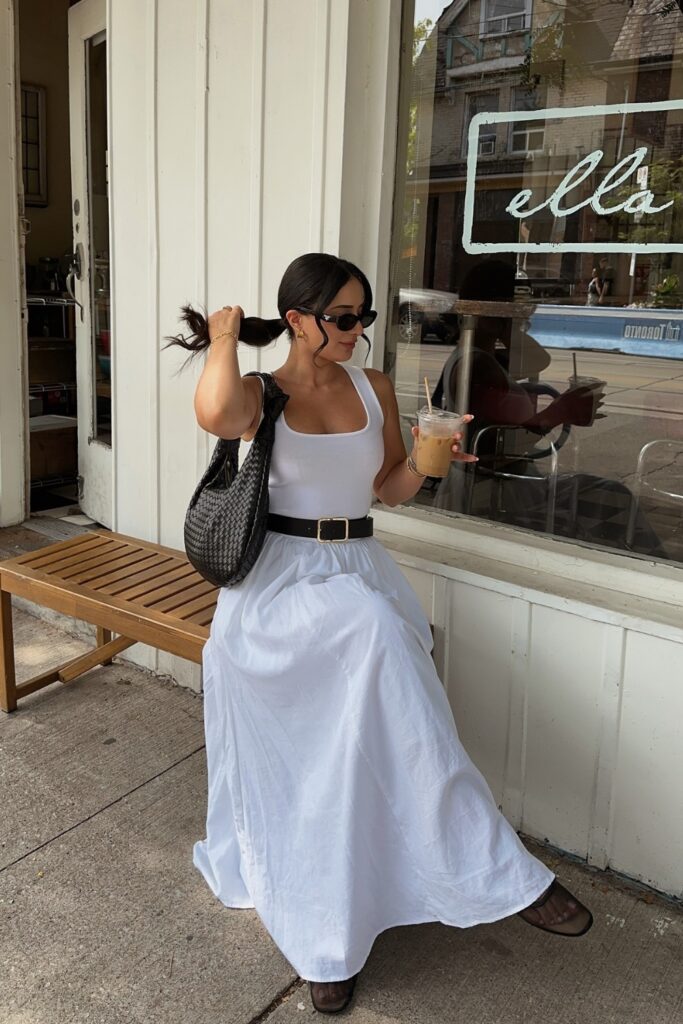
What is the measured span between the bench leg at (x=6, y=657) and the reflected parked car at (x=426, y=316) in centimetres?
166

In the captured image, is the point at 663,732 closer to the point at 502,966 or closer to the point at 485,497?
the point at 502,966

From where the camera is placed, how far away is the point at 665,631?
7.16ft

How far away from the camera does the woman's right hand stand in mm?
2082

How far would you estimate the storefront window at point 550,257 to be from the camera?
7.77 feet

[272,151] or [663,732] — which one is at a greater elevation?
[272,151]

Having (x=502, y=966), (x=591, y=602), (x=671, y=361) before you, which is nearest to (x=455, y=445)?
(x=591, y=602)

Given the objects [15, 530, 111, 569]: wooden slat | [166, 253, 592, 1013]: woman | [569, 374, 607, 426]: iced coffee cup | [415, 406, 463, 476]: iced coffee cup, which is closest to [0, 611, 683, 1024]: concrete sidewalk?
[166, 253, 592, 1013]: woman

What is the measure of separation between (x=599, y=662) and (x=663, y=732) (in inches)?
8.9

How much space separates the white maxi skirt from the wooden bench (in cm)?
48

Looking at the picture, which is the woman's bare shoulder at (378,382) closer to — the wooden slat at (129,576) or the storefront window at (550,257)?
the storefront window at (550,257)

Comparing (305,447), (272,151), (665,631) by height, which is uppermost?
(272,151)

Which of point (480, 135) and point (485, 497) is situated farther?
point (485, 497)

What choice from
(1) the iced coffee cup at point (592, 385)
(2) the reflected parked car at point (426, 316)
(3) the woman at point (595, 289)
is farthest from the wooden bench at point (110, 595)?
(3) the woman at point (595, 289)

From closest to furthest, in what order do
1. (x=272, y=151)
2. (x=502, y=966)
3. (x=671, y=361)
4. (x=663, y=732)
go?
(x=502, y=966) → (x=663, y=732) → (x=671, y=361) → (x=272, y=151)
